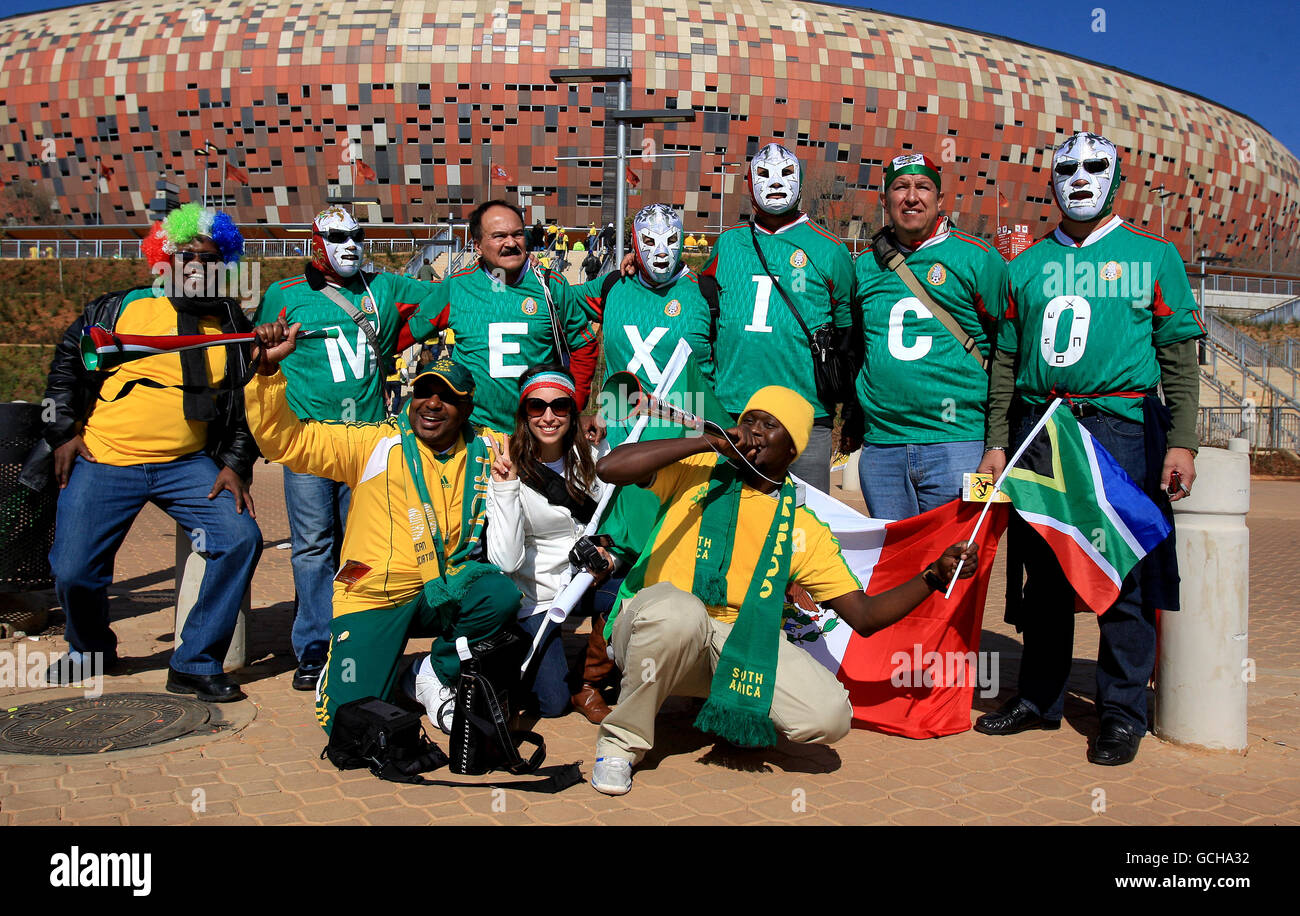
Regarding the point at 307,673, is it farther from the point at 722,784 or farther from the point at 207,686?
the point at 722,784

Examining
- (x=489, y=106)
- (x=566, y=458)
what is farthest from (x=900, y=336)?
(x=489, y=106)

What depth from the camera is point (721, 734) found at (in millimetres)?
4227

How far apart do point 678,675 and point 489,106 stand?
72.8 meters

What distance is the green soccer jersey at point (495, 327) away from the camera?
5820 mm

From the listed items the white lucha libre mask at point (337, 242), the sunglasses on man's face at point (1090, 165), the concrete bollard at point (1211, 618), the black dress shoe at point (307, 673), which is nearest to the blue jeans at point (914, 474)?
the concrete bollard at point (1211, 618)

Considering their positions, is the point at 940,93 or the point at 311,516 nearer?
the point at 311,516

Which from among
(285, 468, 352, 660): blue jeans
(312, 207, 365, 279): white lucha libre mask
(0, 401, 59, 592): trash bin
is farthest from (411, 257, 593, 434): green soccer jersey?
(0, 401, 59, 592): trash bin

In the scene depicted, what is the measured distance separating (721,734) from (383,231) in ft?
234

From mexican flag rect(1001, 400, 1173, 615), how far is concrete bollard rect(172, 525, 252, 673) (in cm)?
444

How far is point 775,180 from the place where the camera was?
548 cm

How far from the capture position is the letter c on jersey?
5.21 metres

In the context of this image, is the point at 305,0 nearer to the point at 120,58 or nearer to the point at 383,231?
the point at 120,58

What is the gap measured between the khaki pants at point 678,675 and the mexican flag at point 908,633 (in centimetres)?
58
